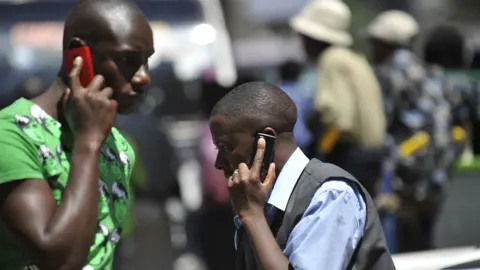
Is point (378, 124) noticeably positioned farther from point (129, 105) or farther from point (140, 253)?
point (129, 105)

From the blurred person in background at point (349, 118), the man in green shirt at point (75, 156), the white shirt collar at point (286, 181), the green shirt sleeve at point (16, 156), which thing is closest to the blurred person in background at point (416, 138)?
the blurred person in background at point (349, 118)

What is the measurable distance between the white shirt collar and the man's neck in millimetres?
698

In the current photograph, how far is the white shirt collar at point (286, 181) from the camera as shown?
10.1 feet

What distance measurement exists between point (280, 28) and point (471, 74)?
62.0 ft

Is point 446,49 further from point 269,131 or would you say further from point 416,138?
point 269,131

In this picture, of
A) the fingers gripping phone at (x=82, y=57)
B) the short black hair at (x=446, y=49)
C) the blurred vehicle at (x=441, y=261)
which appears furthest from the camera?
the short black hair at (x=446, y=49)

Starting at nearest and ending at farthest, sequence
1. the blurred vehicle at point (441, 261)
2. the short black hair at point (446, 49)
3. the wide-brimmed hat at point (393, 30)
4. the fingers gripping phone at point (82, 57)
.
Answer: the fingers gripping phone at point (82, 57) → the blurred vehicle at point (441, 261) → the wide-brimmed hat at point (393, 30) → the short black hair at point (446, 49)

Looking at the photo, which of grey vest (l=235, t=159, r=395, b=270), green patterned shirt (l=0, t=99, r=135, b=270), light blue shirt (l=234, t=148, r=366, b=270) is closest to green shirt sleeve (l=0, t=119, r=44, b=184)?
green patterned shirt (l=0, t=99, r=135, b=270)

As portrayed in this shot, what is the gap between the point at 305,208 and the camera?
300cm

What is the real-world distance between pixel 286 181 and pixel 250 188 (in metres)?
0.14

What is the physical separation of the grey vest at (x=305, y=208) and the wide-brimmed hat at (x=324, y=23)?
3707mm

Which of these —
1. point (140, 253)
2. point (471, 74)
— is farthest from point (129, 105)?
point (140, 253)

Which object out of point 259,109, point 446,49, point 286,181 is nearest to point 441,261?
point 286,181

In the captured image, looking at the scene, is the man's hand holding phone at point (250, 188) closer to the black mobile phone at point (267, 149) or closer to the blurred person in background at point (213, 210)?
the black mobile phone at point (267, 149)
